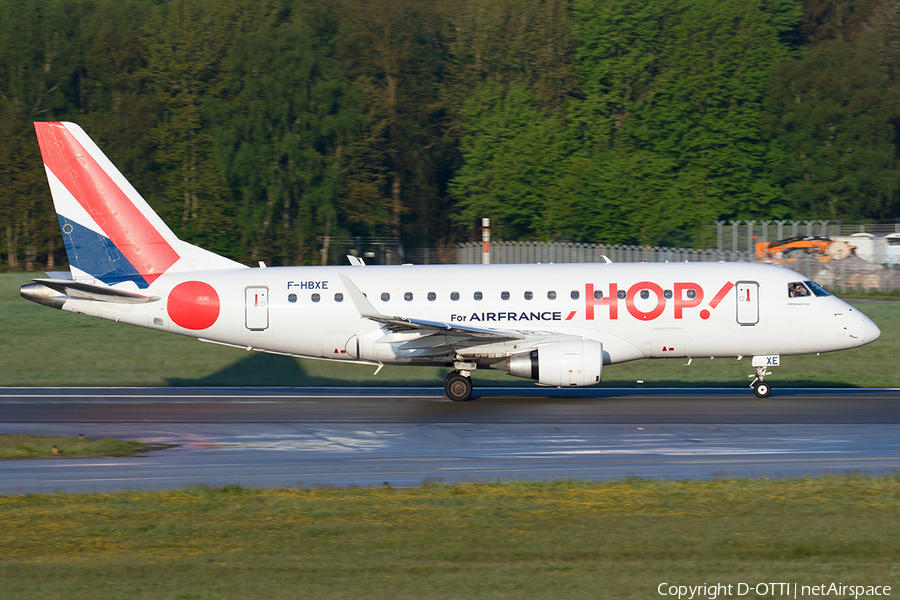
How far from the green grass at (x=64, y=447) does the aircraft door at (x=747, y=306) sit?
1450cm

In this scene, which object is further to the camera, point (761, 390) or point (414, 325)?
point (761, 390)

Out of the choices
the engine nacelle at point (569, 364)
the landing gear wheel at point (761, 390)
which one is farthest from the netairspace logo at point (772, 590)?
the landing gear wheel at point (761, 390)

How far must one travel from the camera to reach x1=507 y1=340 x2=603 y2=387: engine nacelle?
2380 cm

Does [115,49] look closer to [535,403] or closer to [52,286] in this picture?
[52,286]

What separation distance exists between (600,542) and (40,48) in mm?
82269

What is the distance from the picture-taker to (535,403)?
25312 mm

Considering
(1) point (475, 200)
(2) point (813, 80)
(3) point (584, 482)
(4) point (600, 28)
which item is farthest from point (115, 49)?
(3) point (584, 482)

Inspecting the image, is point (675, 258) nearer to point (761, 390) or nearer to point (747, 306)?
point (761, 390)

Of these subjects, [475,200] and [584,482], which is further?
[475,200]

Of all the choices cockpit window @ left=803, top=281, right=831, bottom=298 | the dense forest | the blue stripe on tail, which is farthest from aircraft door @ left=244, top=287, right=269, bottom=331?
the dense forest

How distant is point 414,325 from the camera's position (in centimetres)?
2420

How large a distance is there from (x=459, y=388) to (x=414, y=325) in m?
2.53

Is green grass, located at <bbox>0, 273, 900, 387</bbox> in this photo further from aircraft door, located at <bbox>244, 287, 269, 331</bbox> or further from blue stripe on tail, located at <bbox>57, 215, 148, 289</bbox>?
blue stripe on tail, located at <bbox>57, 215, 148, 289</bbox>

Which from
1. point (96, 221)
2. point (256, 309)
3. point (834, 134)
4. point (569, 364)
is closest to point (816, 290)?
point (569, 364)
